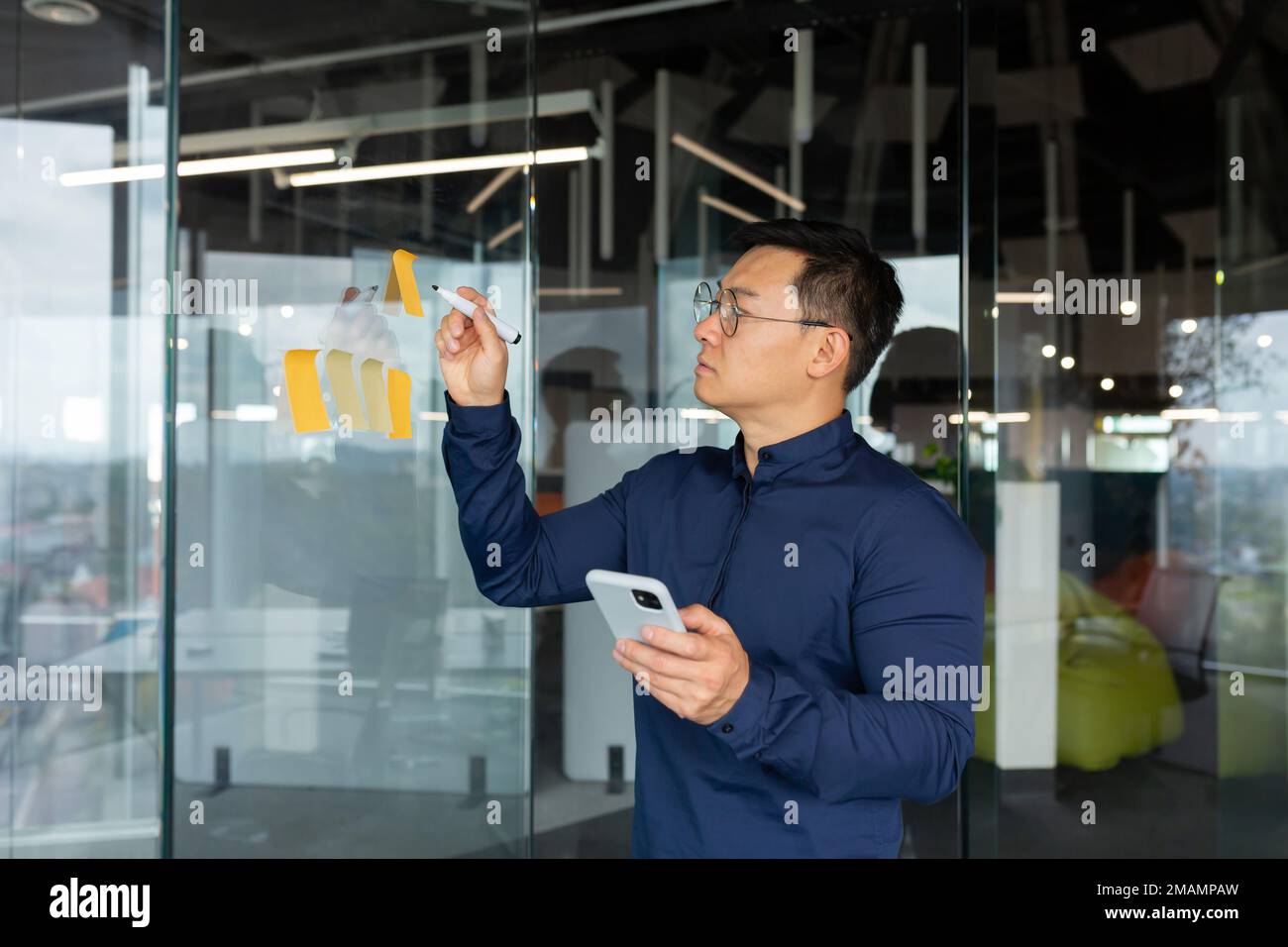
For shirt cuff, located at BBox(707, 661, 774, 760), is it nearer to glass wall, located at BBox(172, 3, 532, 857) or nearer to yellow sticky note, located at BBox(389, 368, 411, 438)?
yellow sticky note, located at BBox(389, 368, 411, 438)

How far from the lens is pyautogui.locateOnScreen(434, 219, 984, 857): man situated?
1216 millimetres

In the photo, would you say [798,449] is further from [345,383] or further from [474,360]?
[345,383]

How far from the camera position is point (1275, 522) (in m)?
3.10

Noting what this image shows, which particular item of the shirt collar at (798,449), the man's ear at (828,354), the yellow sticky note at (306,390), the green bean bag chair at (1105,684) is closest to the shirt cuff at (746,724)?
the shirt collar at (798,449)

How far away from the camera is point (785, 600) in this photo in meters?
1.45

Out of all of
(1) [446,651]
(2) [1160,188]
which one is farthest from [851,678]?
(2) [1160,188]

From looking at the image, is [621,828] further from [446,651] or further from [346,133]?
[346,133]

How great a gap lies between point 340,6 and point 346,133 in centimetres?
41

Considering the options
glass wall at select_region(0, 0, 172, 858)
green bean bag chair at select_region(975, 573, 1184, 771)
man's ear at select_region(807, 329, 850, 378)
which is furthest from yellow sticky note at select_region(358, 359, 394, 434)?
green bean bag chair at select_region(975, 573, 1184, 771)

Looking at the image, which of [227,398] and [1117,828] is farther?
[1117,828]

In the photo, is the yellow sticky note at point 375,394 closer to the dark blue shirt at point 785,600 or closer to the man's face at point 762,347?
the dark blue shirt at point 785,600

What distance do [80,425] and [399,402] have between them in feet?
3.11

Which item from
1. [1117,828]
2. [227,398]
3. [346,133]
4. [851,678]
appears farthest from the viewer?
[1117,828]
